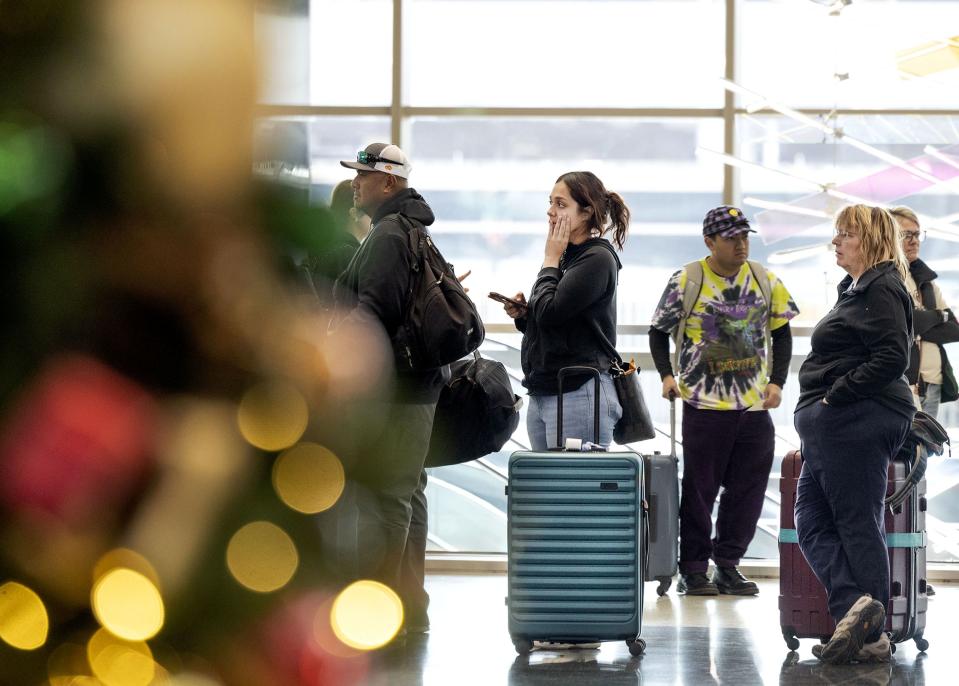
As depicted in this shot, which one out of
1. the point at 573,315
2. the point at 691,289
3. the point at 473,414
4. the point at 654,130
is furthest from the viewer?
the point at 654,130

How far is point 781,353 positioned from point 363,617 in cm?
529

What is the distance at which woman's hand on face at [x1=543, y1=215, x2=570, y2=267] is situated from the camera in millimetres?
4375

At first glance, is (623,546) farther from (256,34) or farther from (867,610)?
(256,34)

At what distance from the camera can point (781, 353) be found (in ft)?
18.9

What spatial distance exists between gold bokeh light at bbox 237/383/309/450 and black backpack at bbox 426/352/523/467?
137 inches

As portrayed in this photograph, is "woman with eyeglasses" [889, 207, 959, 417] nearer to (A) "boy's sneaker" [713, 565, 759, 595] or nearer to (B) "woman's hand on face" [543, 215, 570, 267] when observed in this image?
(A) "boy's sneaker" [713, 565, 759, 595]

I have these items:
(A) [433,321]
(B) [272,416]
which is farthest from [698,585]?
(B) [272,416]

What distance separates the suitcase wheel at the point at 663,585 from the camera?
5.51 m

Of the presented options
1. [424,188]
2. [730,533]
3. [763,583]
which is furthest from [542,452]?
[424,188]

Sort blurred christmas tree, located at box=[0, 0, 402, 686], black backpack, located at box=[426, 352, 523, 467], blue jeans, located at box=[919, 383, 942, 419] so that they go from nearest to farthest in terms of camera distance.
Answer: blurred christmas tree, located at box=[0, 0, 402, 686] → black backpack, located at box=[426, 352, 523, 467] → blue jeans, located at box=[919, 383, 942, 419]

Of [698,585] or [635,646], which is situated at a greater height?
[635,646]

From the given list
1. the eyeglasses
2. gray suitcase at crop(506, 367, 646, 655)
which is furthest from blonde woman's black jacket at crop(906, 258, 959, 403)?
the eyeglasses

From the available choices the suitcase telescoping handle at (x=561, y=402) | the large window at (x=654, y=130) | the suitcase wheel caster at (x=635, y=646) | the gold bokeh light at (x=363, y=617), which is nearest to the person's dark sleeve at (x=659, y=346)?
the large window at (x=654, y=130)

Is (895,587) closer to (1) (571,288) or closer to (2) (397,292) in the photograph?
(1) (571,288)
